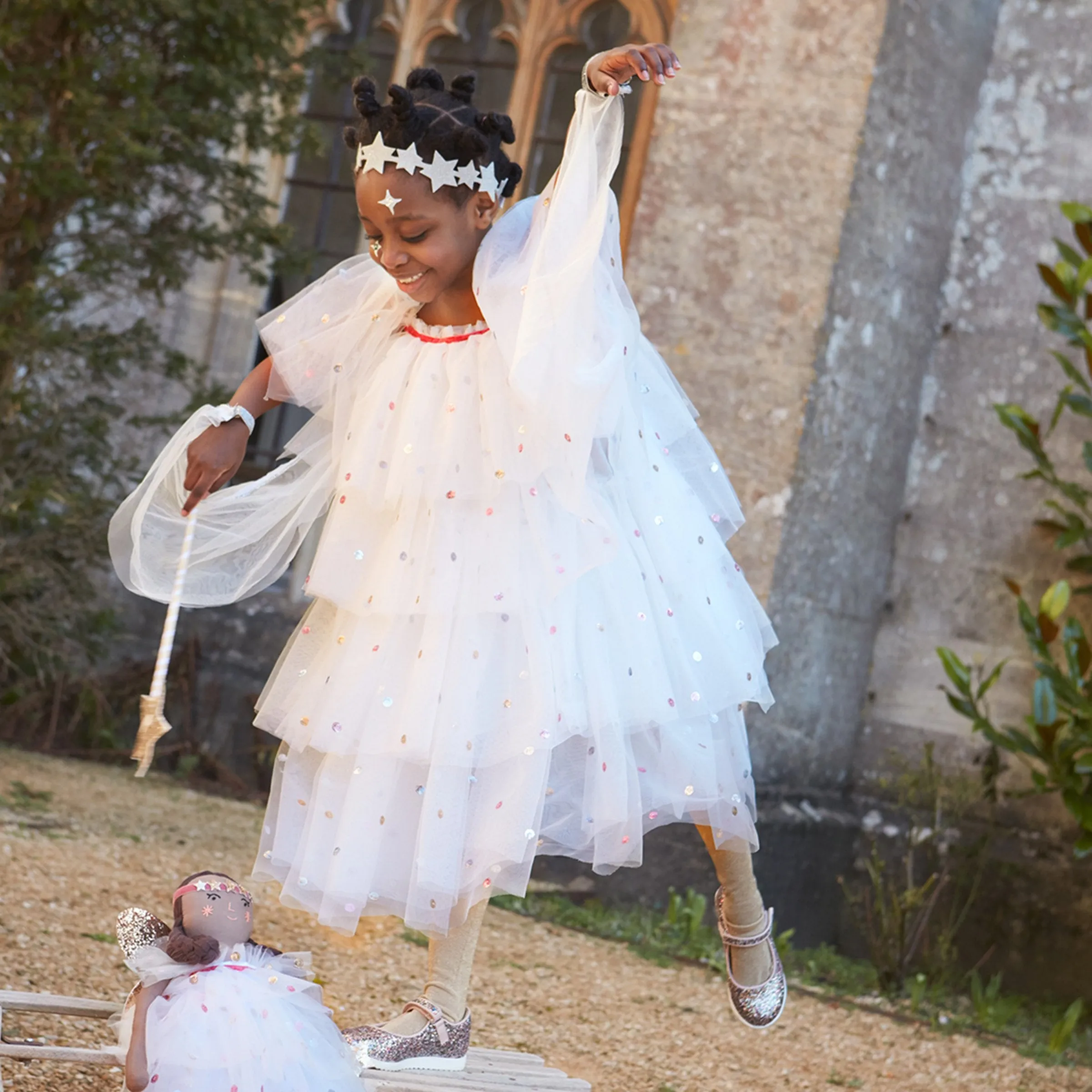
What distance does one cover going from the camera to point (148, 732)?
2.02 meters

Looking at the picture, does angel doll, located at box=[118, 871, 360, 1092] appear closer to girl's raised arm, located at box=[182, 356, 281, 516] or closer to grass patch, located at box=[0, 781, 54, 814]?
girl's raised arm, located at box=[182, 356, 281, 516]

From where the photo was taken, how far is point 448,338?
2.23 metres

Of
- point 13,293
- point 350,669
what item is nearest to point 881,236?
point 13,293

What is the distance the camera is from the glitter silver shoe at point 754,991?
247 centimetres

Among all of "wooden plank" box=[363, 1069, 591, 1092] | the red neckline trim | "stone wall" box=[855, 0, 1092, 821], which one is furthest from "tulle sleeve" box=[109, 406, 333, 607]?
"stone wall" box=[855, 0, 1092, 821]

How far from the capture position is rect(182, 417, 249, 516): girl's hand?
87.0 inches

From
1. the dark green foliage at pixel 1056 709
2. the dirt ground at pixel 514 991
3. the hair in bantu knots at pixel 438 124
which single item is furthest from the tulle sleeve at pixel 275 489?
the dark green foliage at pixel 1056 709

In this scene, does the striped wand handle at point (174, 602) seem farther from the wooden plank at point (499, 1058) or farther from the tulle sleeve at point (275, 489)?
the wooden plank at point (499, 1058)

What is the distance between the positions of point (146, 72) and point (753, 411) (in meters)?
2.39

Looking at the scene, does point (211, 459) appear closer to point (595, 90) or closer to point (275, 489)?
point (275, 489)

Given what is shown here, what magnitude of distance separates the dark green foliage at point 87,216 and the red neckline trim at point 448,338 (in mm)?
2881

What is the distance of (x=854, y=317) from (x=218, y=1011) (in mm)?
3839

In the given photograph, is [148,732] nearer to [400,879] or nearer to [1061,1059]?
[400,879]

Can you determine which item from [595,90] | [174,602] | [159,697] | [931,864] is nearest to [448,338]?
[595,90]
